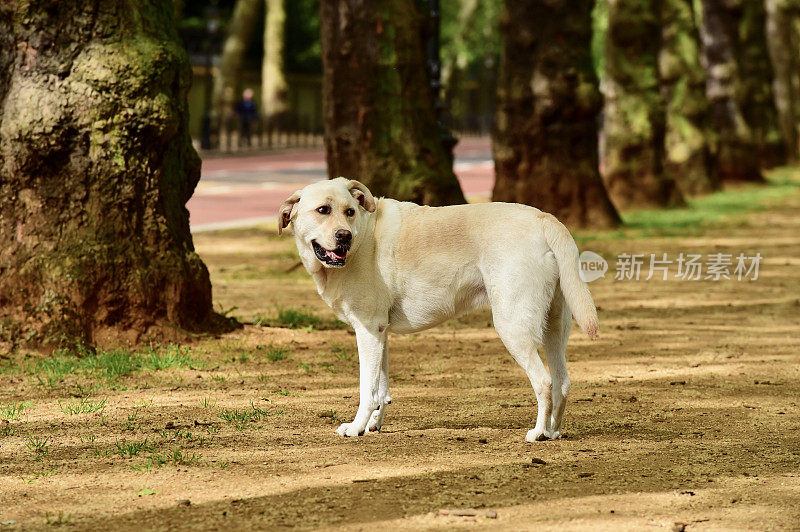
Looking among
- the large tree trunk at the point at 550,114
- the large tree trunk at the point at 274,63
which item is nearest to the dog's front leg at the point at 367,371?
the large tree trunk at the point at 550,114

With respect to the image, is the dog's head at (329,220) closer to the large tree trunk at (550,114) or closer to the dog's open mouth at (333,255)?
the dog's open mouth at (333,255)

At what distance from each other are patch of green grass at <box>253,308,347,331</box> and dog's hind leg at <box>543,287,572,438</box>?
358cm

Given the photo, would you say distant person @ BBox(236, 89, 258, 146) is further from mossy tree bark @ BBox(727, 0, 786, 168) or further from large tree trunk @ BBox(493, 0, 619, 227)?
large tree trunk @ BBox(493, 0, 619, 227)

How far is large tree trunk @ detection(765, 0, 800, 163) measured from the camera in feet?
110

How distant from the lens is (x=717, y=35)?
26.0m

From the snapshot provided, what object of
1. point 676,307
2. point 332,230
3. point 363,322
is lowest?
point 676,307

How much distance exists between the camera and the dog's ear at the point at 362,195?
580 centimetres

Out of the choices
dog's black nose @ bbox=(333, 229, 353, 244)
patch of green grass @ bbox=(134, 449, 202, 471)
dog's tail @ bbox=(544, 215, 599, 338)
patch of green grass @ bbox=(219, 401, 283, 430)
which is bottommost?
patch of green grass @ bbox=(219, 401, 283, 430)

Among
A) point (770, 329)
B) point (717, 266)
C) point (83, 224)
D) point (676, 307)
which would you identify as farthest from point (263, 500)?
point (717, 266)

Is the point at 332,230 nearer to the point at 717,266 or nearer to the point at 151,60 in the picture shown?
the point at 151,60

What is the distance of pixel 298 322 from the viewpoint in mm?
9438

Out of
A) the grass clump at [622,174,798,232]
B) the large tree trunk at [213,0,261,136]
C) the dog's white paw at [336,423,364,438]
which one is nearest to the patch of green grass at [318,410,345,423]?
the dog's white paw at [336,423,364,438]

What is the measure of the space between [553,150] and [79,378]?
387 inches

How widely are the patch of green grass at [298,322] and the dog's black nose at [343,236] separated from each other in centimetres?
361
